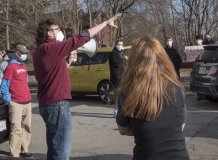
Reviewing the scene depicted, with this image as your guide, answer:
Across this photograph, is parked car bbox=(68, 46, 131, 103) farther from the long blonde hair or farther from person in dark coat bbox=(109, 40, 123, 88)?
the long blonde hair

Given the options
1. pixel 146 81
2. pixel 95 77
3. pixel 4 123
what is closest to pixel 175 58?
pixel 95 77

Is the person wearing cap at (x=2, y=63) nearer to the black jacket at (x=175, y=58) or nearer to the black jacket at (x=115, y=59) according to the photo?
the black jacket at (x=115, y=59)

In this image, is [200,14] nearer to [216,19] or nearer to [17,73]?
[216,19]

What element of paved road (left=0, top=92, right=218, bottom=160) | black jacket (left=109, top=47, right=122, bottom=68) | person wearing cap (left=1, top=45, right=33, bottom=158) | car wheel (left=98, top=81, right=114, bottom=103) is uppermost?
black jacket (left=109, top=47, right=122, bottom=68)

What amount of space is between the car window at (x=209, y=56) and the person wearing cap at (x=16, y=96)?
5.12m

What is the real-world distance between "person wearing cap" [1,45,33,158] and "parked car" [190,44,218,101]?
15.7 feet

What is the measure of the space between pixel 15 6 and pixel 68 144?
15391 millimetres

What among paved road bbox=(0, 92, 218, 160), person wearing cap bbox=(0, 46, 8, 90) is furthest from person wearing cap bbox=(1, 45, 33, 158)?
person wearing cap bbox=(0, 46, 8, 90)

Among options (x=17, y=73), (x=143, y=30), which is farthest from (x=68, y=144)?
(x=143, y=30)

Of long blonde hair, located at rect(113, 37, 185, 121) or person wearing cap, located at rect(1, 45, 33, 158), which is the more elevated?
long blonde hair, located at rect(113, 37, 185, 121)

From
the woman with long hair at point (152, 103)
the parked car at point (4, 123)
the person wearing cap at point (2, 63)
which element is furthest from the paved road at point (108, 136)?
the woman with long hair at point (152, 103)

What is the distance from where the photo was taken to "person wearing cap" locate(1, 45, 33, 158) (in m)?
5.15

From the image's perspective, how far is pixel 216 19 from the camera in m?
30.1

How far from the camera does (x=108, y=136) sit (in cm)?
661
